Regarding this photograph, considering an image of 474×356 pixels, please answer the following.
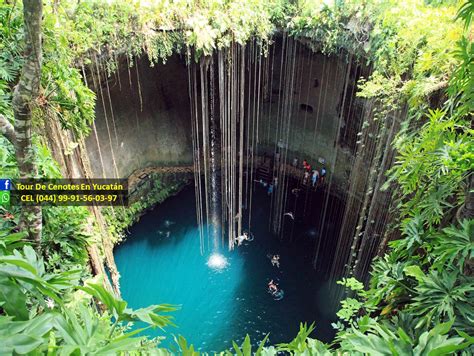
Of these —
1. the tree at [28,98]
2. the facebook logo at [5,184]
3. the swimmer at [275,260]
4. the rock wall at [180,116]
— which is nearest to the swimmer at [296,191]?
the rock wall at [180,116]

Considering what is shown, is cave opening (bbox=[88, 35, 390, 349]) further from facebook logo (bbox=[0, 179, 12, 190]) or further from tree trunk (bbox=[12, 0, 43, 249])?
tree trunk (bbox=[12, 0, 43, 249])

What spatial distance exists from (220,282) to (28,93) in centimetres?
522

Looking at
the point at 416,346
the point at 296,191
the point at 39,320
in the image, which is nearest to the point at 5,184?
the point at 39,320

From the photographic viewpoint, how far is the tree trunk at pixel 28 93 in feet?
6.46

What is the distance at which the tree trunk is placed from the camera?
197cm

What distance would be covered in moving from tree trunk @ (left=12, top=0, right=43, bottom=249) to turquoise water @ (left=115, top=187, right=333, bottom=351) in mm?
3918

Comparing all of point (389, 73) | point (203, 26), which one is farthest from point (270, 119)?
point (389, 73)

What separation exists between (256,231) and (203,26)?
13.6 ft

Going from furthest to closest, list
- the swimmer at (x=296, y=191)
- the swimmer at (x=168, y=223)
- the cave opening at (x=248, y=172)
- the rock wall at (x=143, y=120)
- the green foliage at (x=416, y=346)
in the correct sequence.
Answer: the swimmer at (x=296, y=191), the swimmer at (x=168, y=223), the rock wall at (x=143, y=120), the cave opening at (x=248, y=172), the green foliage at (x=416, y=346)

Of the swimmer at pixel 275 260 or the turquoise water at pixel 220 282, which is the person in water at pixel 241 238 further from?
the swimmer at pixel 275 260

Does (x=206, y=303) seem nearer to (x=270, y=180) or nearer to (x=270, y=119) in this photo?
(x=270, y=180)

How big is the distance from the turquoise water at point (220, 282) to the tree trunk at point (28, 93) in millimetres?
3918

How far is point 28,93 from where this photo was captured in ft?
6.89

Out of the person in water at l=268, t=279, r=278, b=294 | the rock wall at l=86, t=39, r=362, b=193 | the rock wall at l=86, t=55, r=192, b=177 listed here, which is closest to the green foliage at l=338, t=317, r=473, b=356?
the person in water at l=268, t=279, r=278, b=294
